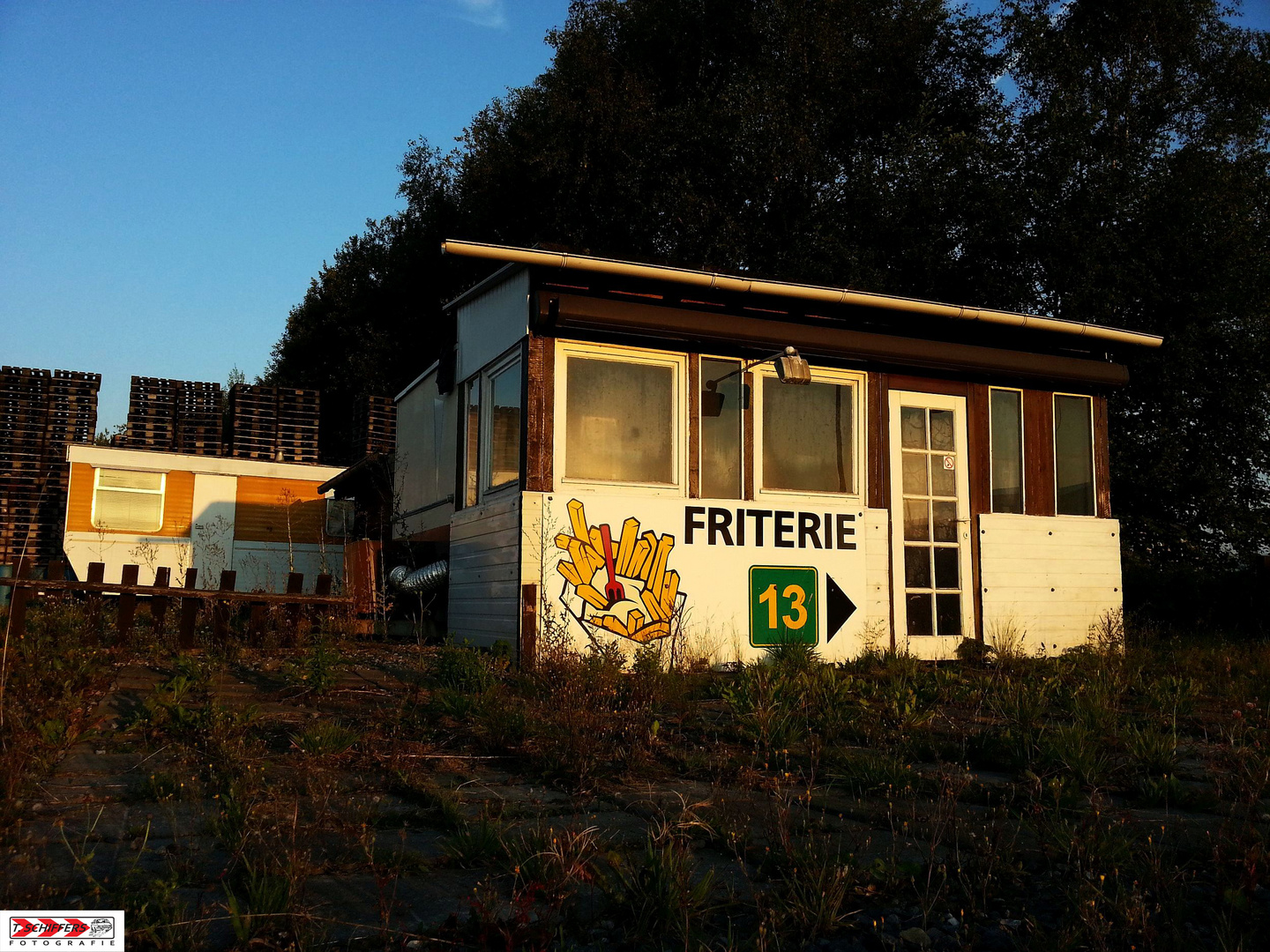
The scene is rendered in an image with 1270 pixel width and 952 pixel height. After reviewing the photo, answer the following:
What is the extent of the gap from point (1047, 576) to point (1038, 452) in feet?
4.69

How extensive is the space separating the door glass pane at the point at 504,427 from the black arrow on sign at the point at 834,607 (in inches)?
132

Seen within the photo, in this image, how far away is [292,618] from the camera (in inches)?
372

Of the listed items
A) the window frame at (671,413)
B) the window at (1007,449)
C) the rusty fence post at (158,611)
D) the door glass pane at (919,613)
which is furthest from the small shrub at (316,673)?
the window at (1007,449)

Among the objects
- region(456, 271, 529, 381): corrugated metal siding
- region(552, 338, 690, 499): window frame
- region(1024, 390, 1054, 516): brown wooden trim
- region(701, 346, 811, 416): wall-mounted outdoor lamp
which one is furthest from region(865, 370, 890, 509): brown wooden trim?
region(456, 271, 529, 381): corrugated metal siding

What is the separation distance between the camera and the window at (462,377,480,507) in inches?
428

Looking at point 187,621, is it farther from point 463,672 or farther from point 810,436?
point 810,436

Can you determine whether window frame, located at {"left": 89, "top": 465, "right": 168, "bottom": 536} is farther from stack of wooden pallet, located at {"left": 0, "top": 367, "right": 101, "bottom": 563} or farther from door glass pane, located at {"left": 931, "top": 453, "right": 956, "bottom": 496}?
door glass pane, located at {"left": 931, "top": 453, "right": 956, "bottom": 496}

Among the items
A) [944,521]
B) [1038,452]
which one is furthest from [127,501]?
[1038,452]

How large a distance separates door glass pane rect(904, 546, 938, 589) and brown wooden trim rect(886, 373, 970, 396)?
5.71 ft

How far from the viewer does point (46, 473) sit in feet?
73.4

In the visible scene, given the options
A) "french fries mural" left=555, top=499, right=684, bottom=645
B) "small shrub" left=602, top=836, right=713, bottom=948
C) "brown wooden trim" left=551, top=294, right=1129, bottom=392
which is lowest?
"small shrub" left=602, top=836, right=713, bottom=948

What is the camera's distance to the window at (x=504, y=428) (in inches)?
383

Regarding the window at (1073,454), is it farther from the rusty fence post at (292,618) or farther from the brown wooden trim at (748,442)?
the rusty fence post at (292,618)

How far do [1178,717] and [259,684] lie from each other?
21.7 ft
